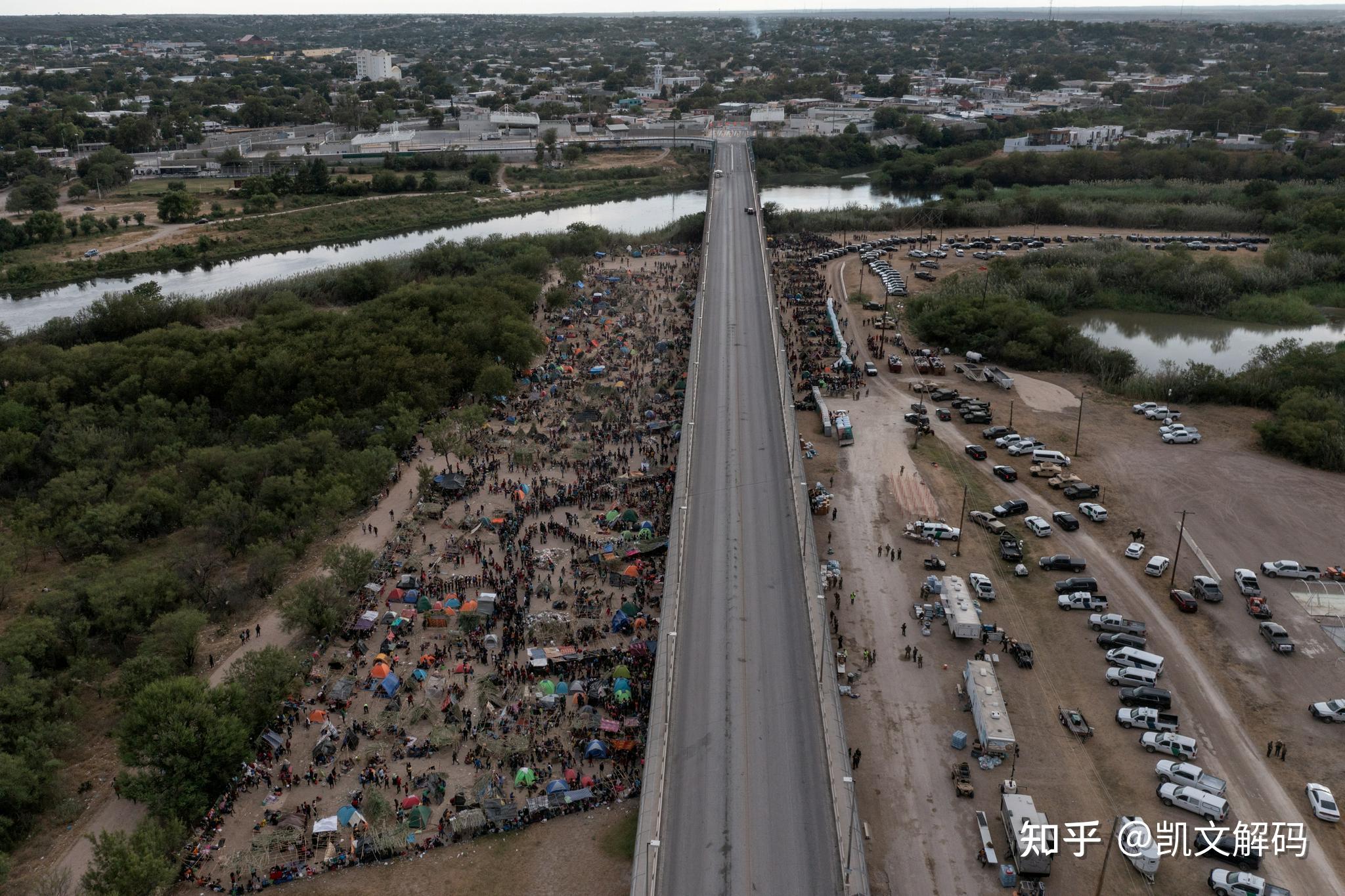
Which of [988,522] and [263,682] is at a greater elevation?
[263,682]

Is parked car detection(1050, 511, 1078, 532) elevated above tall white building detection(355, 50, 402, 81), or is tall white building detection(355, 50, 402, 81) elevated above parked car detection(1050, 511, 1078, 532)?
tall white building detection(355, 50, 402, 81)

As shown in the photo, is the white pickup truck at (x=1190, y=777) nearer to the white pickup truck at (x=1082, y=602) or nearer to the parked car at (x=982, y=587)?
the white pickup truck at (x=1082, y=602)

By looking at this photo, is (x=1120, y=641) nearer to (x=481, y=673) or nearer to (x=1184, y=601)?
(x=1184, y=601)

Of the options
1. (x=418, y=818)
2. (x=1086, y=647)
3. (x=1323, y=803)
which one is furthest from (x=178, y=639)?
(x=1323, y=803)

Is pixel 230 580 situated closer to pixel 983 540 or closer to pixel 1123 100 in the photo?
pixel 983 540

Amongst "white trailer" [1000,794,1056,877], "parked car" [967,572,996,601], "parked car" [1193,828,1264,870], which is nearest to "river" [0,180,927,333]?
"parked car" [967,572,996,601]

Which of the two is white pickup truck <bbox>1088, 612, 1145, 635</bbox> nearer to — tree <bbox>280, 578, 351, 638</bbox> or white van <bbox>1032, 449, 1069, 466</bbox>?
white van <bbox>1032, 449, 1069, 466</bbox>

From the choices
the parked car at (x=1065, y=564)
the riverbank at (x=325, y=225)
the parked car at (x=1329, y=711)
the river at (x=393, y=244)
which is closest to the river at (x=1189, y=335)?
the parked car at (x=1065, y=564)
